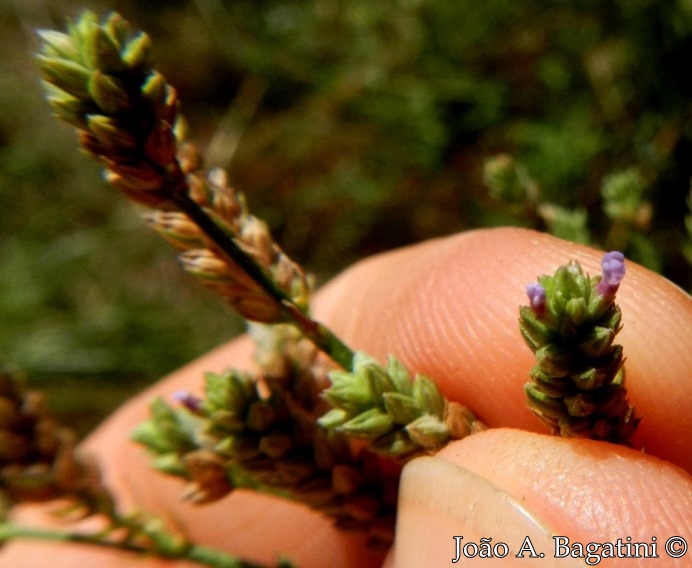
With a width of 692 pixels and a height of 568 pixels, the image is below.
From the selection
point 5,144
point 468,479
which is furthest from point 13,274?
point 468,479

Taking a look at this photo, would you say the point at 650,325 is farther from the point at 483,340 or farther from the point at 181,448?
the point at 181,448

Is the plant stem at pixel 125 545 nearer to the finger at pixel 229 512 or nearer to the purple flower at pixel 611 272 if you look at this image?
the finger at pixel 229 512

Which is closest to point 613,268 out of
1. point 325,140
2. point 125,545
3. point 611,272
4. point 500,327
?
point 611,272

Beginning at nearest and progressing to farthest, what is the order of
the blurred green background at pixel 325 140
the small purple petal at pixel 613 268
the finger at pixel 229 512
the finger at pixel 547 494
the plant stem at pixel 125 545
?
the small purple petal at pixel 613 268 < the finger at pixel 547 494 < the plant stem at pixel 125 545 < the finger at pixel 229 512 < the blurred green background at pixel 325 140

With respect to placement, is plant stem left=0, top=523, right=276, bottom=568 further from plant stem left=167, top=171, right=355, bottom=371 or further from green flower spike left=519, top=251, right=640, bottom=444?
green flower spike left=519, top=251, right=640, bottom=444

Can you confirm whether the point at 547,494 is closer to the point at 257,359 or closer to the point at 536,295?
the point at 536,295

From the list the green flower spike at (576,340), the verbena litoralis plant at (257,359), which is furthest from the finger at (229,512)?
the green flower spike at (576,340)
